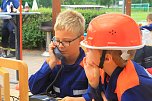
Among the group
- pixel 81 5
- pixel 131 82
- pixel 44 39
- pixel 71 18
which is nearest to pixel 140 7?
pixel 81 5

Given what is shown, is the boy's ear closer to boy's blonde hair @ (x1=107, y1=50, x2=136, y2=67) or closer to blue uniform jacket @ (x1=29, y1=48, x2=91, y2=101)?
boy's blonde hair @ (x1=107, y1=50, x2=136, y2=67)

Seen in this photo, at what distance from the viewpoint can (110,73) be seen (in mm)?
1479

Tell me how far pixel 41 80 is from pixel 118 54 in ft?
2.72

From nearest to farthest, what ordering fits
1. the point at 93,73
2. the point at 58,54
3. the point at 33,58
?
1. the point at 93,73
2. the point at 58,54
3. the point at 33,58

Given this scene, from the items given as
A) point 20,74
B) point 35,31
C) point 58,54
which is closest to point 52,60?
point 58,54

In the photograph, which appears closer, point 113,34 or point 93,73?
point 113,34

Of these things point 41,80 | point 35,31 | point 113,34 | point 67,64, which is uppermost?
point 113,34

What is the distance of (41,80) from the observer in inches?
83.6

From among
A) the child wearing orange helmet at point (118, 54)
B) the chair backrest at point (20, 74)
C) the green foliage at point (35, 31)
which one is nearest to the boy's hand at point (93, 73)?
the child wearing orange helmet at point (118, 54)

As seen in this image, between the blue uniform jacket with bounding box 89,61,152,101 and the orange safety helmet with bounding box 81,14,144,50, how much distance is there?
0.11 metres

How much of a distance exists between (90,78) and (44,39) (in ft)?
25.8

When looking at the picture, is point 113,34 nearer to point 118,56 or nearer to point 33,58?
point 118,56

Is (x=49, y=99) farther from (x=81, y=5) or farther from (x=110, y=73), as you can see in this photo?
(x=81, y=5)

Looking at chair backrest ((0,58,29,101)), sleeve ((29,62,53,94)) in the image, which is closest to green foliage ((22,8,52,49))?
sleeve ((29,62,53,94))
